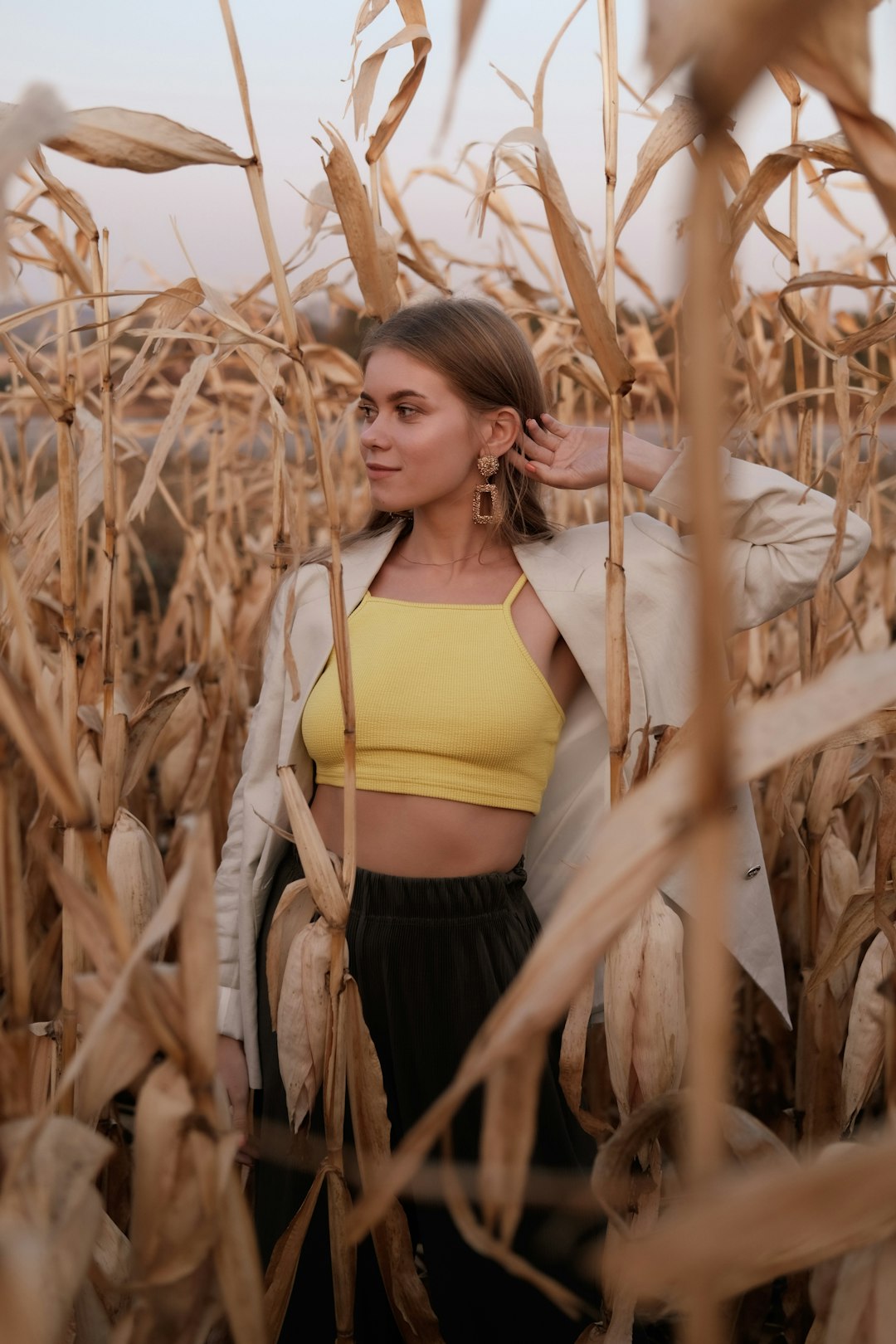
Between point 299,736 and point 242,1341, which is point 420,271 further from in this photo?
point 242,1341

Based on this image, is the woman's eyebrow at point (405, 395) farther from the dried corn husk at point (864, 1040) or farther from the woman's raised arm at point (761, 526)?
the dried corn husk at point (864, 1040)

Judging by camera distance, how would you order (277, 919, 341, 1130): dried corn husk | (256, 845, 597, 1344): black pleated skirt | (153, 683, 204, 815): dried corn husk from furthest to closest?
(153, 683, 204, 815): dried corn husk < (256, 845, 597, 1344): black pleated skirt < (277, 919, 341, 1130): dried corn husk

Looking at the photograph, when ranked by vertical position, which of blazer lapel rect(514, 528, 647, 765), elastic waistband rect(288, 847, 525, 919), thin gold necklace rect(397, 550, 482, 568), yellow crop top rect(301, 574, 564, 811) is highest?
thin gold necklace rect(397, 550, 482, 568)

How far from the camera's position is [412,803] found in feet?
4.21

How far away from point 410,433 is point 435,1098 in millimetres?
793

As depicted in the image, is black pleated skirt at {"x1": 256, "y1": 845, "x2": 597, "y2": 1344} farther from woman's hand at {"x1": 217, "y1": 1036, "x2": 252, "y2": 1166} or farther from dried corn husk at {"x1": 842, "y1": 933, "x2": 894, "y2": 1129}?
dried corn husk at {"x1": 842, "y1": 933, "x2": 894, "y2": 1129}

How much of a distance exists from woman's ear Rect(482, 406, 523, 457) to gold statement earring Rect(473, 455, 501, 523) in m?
0.02

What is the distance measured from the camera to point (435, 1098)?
50.1 inches

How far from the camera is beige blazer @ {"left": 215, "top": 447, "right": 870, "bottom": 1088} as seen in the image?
4.08ft

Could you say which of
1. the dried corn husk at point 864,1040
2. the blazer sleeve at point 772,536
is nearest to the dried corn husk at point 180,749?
the blazer sleeve at point 772,536

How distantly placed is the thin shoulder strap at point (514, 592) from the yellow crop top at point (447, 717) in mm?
24

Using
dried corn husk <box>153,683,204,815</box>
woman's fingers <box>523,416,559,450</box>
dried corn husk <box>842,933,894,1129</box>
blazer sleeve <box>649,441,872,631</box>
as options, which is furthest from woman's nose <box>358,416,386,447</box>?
dried corn husk <box>842,933,894,1129</box>

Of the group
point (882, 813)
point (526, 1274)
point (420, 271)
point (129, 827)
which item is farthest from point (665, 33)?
point (420, 271)

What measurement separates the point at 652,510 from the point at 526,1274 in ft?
9.89
